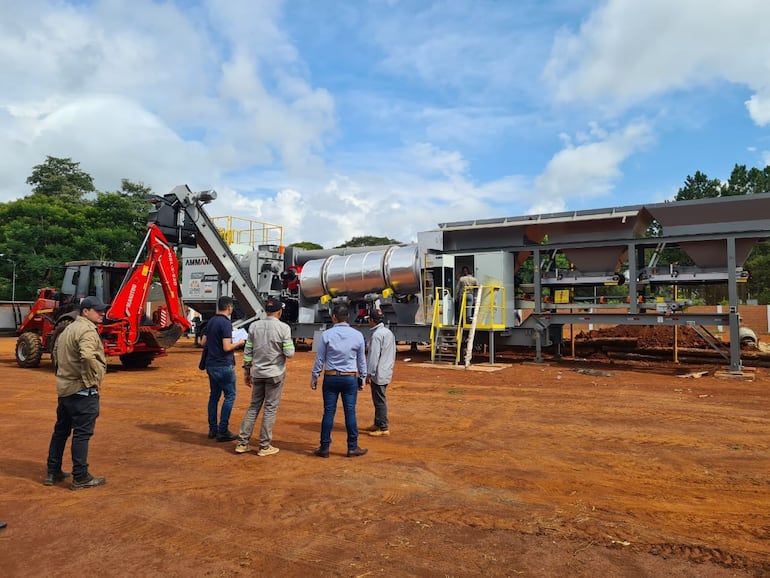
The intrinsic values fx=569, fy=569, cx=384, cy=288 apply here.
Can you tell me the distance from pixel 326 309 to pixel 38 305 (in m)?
8.91

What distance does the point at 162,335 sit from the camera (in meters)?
14.8

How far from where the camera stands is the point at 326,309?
20.6 m

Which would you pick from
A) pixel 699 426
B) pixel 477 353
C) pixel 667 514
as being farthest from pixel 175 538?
pixel 477 353

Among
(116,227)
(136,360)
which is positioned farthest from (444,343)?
(116,227)

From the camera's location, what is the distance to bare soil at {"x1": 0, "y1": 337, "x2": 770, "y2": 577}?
3.87 metres

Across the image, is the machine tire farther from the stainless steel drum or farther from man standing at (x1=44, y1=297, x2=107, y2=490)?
man standing at (x1=44, y1=297, x2=107, y2=490)

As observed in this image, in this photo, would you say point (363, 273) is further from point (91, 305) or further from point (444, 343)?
point (91, 305)

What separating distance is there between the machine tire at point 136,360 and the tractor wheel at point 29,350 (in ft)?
7.44

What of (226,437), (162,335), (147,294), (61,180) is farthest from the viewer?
(61,180)

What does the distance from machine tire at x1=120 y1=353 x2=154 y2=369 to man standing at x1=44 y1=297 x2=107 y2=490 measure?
1075 centimetres

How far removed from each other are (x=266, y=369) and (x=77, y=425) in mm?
1973

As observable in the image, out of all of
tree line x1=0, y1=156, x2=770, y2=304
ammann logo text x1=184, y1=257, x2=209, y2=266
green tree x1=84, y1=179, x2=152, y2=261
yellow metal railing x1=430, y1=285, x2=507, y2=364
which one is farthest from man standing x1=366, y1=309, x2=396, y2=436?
green tree x1=84, y1=179, x2=152, y2=261

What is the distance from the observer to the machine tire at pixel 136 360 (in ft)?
51.6

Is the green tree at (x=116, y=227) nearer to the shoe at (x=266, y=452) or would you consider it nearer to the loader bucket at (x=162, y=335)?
the loader bucket at (x=162, y=335)
